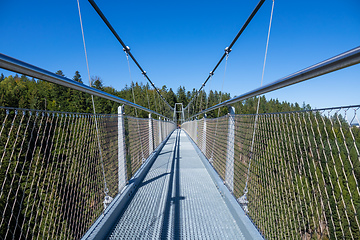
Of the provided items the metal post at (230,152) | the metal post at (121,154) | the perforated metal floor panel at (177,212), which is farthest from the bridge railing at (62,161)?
the metal post at (230,152)

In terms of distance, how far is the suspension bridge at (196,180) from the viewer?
771 mm

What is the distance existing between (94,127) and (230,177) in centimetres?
121

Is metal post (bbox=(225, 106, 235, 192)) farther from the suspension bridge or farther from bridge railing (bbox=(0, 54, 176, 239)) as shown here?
bridge railing (bbox=(0, 54, 176, 239))

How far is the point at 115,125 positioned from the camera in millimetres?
1876

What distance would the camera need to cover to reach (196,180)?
96.7 inches

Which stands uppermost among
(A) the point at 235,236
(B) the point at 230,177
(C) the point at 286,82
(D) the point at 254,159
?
(C) the point at 286,82

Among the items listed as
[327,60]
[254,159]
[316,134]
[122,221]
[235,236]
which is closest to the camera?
[327,60]

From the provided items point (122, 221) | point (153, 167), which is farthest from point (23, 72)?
point (153, 167)

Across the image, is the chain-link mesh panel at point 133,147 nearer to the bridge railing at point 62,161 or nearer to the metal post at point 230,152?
the bridge railing at point 62,161

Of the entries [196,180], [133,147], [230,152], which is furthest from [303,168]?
[133,147]

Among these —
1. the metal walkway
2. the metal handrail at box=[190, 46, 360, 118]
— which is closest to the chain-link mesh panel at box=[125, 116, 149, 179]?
the metal walkway

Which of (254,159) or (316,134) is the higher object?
(316,134)

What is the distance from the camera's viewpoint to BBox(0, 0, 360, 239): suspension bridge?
30.4 inches

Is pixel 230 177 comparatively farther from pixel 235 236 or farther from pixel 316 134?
pixel 316 134
